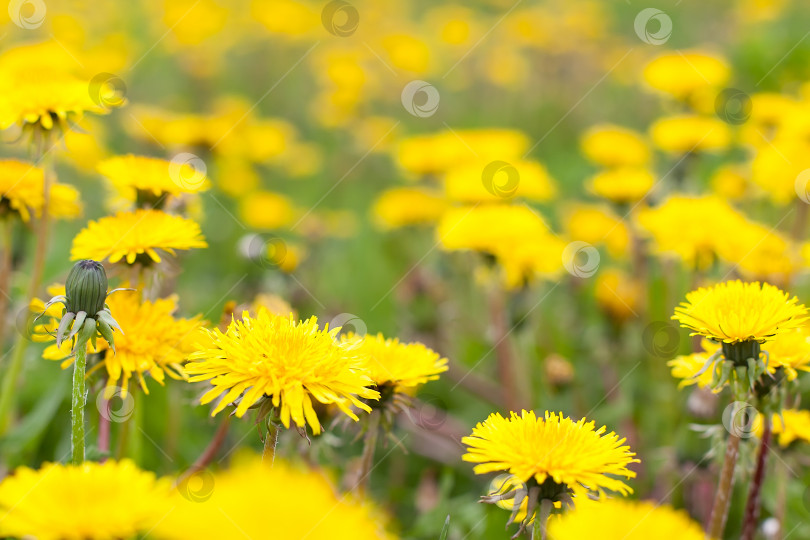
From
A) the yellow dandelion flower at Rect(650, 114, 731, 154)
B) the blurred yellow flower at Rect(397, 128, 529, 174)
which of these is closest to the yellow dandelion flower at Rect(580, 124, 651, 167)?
the yellow dandelion flower at Rect(650, 114, 731, 154)

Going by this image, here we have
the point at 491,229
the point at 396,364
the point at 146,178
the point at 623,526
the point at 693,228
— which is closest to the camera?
the point at 623,526

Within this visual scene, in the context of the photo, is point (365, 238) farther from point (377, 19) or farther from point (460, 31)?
point (377, 19)

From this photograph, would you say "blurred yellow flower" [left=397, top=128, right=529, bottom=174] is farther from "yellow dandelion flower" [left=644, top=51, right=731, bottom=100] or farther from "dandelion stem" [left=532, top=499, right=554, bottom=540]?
"dandelion stem" [left=532, top=499, right=554, bottom=540]

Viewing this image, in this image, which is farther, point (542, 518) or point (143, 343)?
point (143, 343)

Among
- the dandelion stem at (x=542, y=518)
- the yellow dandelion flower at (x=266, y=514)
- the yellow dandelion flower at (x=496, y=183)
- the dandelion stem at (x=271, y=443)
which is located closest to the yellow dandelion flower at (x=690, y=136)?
the yellow dandelion flower at (x=496, y=183)

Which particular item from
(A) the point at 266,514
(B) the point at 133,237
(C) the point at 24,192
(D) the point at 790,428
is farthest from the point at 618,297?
(A) the point at 266,514

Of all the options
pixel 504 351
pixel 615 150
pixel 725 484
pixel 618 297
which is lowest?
pixel 725 484

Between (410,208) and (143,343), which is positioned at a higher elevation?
(410,208)

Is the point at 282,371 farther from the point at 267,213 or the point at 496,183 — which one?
the point at 267,213

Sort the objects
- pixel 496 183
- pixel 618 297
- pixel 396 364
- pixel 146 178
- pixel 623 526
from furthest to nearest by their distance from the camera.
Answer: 1. pixel 496 183
2. pixel 618 297
3. pixel 146 178
4. pixel 396 364
5. pixel 623 526
